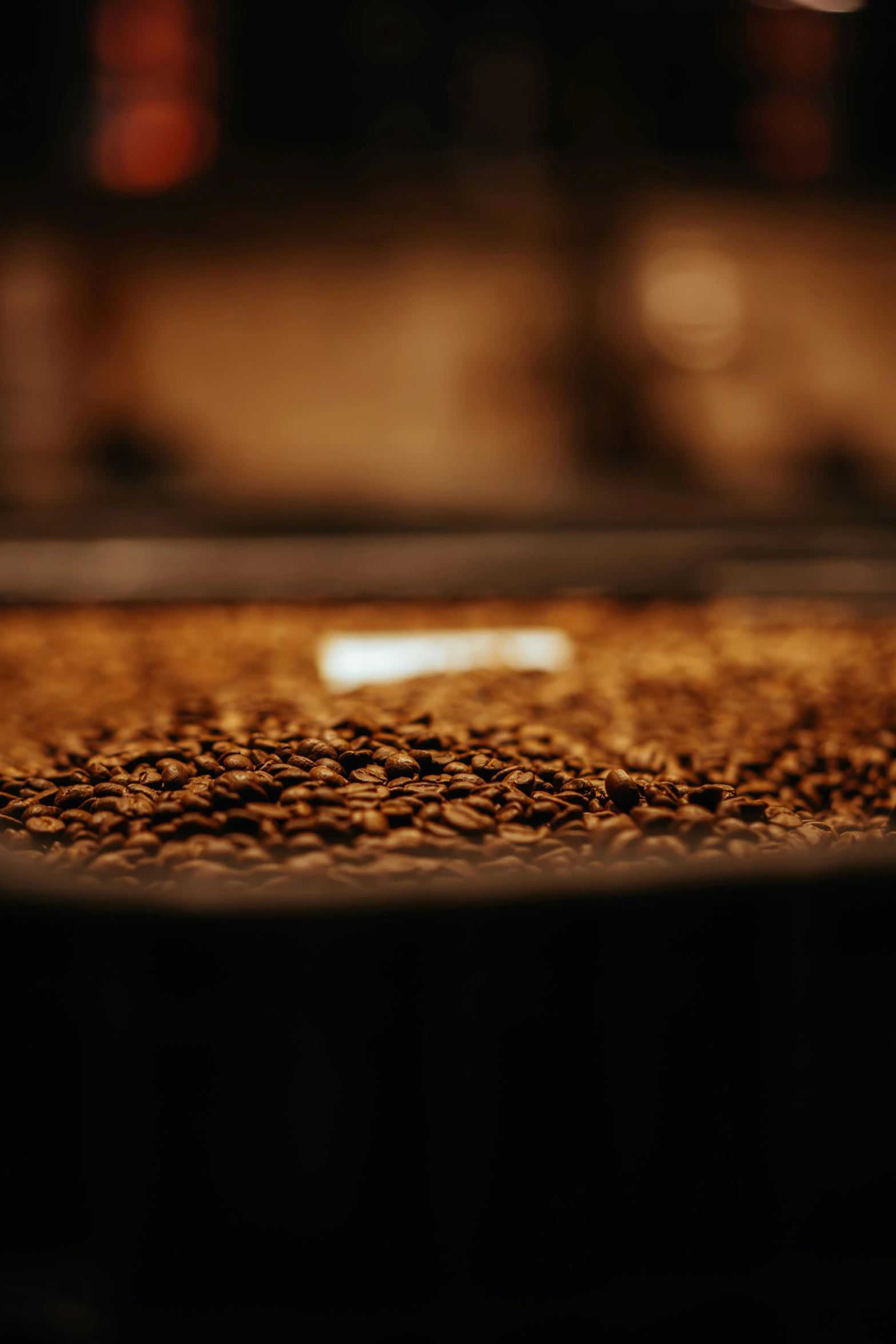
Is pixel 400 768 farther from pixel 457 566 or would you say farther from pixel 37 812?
pixel 457 566

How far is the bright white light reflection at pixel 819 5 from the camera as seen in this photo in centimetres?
173

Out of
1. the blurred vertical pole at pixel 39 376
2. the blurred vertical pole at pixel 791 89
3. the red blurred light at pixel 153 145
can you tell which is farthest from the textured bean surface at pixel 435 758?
the blurred vertical pole at pixel 791 89

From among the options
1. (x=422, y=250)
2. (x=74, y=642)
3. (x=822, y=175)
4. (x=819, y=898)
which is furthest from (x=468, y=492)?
(x=819, y=898)

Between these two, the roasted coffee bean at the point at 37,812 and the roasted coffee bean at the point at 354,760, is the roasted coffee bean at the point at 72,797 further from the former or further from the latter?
the roasted coffee bean at the point at 354,760

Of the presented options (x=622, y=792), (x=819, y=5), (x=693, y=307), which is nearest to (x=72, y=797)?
(x=622, y=792)

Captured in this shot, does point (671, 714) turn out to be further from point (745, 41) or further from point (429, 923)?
point (745, 41)

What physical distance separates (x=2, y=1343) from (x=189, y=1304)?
13cm

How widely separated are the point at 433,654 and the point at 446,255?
5.34 feet

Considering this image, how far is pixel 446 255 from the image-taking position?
2352 mm

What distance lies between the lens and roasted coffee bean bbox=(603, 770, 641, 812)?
25.2 inches

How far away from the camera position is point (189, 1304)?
55cm

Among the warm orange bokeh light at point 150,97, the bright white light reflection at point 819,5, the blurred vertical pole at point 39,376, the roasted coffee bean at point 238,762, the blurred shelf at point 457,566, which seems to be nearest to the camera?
the roasted coffee bean at point 238,762

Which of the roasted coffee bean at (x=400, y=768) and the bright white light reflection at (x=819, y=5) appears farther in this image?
the bright white light reflection at (x=819, y=5)

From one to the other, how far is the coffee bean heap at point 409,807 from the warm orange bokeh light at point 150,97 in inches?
72.9
